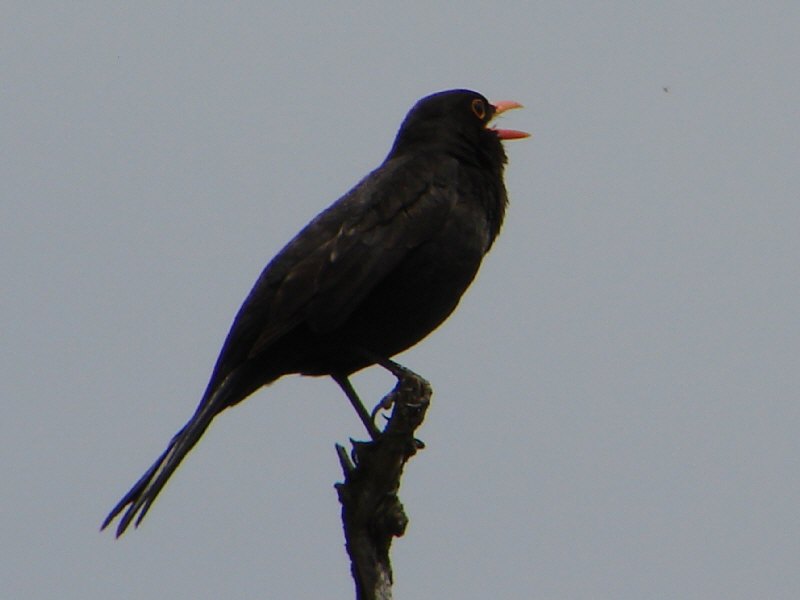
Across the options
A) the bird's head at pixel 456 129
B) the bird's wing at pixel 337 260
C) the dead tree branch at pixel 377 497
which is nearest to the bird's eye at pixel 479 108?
the bird's head at pixel 456 129

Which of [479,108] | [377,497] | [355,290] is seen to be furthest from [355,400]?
[479,108]

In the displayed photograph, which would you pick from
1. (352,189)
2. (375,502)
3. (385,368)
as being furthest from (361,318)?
(375,502)

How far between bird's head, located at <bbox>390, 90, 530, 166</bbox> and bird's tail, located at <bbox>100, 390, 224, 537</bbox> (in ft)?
6.46

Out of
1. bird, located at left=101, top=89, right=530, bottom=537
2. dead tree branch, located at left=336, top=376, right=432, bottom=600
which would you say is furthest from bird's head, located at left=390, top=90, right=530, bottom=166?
dead tree branch, located at left=336, top=376, right=432, bottom=600

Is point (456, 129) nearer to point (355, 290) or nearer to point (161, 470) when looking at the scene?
point (355, 290)

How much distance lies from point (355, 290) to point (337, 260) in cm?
18

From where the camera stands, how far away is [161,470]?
6953 millimetres

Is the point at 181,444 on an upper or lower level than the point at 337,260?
lower

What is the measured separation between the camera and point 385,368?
7.38m

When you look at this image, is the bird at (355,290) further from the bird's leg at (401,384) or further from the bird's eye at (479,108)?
the bird's eye at (479,108)

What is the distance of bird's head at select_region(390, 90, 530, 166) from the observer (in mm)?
8188

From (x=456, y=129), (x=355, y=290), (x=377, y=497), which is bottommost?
(x=377, y=497)

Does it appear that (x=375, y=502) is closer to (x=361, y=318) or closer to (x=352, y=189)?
(x=361, y=318)

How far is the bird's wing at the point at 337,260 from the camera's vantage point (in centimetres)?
713
